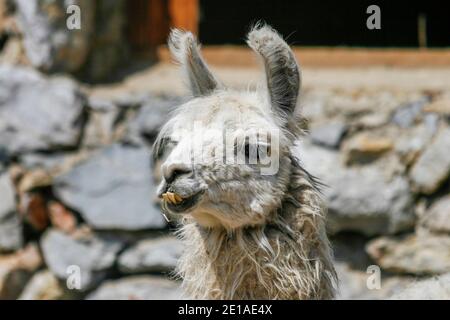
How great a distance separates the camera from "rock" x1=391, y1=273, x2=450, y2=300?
3.68 meters

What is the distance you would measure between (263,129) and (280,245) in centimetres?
49

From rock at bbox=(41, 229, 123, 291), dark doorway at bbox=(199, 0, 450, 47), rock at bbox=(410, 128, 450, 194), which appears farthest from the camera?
dark doorway at bbox=(199, 0, 450, 47)

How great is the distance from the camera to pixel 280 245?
11.8 ft

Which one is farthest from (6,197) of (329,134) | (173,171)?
(173,171)

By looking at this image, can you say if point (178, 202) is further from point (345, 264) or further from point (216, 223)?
point (345, 264)

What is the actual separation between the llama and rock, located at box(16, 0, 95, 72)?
3231 mm

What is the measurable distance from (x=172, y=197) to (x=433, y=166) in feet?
11.6

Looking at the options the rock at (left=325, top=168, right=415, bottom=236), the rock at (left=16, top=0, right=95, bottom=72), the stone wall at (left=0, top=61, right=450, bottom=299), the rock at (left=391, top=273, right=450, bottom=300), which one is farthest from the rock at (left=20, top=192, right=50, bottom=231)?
the rock at (left=391, top=273, right=450, bottom=300)

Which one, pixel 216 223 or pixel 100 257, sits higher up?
pixel 216 223

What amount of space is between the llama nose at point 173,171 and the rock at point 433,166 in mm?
3441

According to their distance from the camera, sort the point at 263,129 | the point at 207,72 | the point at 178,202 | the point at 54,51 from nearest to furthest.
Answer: the point at 178,202
the point at 263,129
the point at 207,72
the point at 54,51

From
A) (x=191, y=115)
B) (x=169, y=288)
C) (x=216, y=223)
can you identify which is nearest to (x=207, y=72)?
(x=191, y=115)

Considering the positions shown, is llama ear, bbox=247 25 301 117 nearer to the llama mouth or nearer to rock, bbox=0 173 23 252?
the llama mouth

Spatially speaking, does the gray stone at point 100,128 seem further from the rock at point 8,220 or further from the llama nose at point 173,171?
the llama nose at point 173,171
